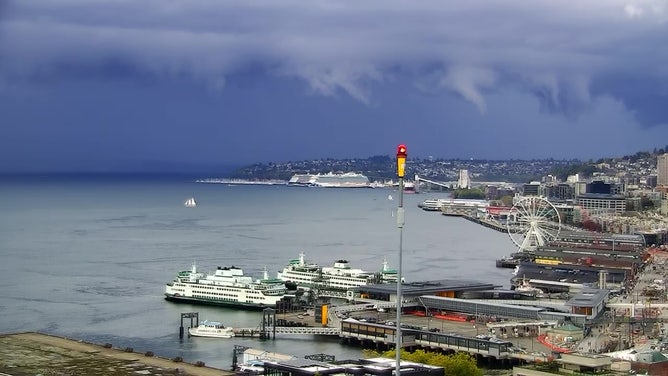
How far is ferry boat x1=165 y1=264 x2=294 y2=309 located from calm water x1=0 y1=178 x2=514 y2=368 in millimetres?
534

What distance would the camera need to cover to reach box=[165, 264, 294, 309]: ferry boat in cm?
3184

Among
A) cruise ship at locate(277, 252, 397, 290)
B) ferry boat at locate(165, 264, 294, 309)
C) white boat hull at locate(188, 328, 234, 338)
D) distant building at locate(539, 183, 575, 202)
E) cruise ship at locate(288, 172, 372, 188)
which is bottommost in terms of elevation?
white boat hull at locate(188, 328, 234, 338)

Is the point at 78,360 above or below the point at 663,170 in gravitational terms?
below

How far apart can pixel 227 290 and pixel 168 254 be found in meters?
12.9

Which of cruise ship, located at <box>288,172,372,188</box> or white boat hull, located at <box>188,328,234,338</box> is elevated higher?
cruise ship, located at <box>288,172,372,188</box>

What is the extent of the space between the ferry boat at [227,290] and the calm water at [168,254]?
0.53 meters

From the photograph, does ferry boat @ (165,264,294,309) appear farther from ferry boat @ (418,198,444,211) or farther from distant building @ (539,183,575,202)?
ferry boat @ (418,198,444,211)

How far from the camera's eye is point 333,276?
35500 millimetres

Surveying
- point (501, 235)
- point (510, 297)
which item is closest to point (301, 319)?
point (510, 297)

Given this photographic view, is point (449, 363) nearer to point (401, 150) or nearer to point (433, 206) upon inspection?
point (401, 150)

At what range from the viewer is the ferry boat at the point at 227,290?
104ft

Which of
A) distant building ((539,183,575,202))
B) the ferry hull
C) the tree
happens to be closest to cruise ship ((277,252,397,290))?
the ferry hull

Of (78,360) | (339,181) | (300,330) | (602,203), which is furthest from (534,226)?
(339,181)

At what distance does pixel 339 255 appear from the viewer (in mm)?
46875
